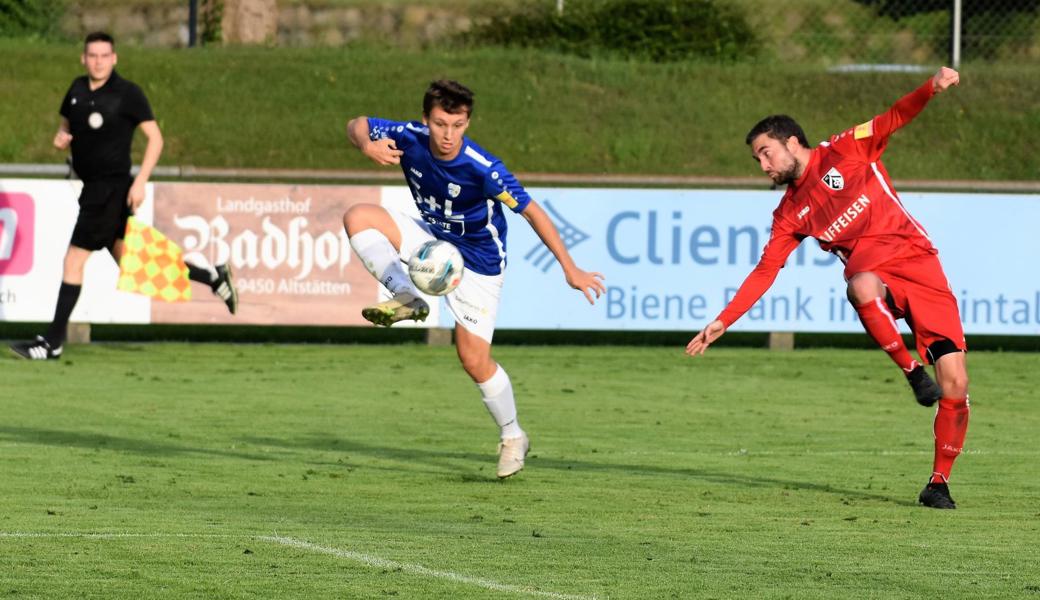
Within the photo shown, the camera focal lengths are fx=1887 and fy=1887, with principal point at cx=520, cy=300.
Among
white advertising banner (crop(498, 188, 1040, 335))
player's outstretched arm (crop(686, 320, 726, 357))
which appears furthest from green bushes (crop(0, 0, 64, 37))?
player's outstretched arm (crop(686, 320, 726, 357))

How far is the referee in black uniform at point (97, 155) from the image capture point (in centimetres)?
1402

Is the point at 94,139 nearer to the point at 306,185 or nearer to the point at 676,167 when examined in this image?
the point at 306,185

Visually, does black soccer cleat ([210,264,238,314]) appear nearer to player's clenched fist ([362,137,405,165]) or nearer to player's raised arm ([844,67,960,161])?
player's clenched fist ([362,137,405,165])

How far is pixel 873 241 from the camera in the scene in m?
8.68

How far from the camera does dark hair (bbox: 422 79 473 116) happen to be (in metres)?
8.59

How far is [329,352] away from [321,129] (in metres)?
7.19

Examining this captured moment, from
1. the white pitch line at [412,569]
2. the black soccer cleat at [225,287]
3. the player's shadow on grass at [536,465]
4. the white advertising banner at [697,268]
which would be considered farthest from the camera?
the white advertising banner at [697,268]

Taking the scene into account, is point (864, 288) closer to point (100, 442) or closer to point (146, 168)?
point (100, 442)

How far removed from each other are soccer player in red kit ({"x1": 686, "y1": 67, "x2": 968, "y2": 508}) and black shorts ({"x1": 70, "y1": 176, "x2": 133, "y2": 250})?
6811 mm

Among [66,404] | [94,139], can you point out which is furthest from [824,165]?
[94,139]

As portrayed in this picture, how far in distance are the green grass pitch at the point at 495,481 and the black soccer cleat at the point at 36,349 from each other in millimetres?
155

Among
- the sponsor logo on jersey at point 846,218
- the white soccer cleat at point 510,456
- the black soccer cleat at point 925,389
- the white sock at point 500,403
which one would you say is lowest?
the white soccer cleat at point 510,456

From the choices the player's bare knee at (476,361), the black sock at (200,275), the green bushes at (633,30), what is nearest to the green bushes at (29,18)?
the green bushes at (633,30)

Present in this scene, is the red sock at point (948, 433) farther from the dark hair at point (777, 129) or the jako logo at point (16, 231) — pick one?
the jako logo at point (16, 231)
